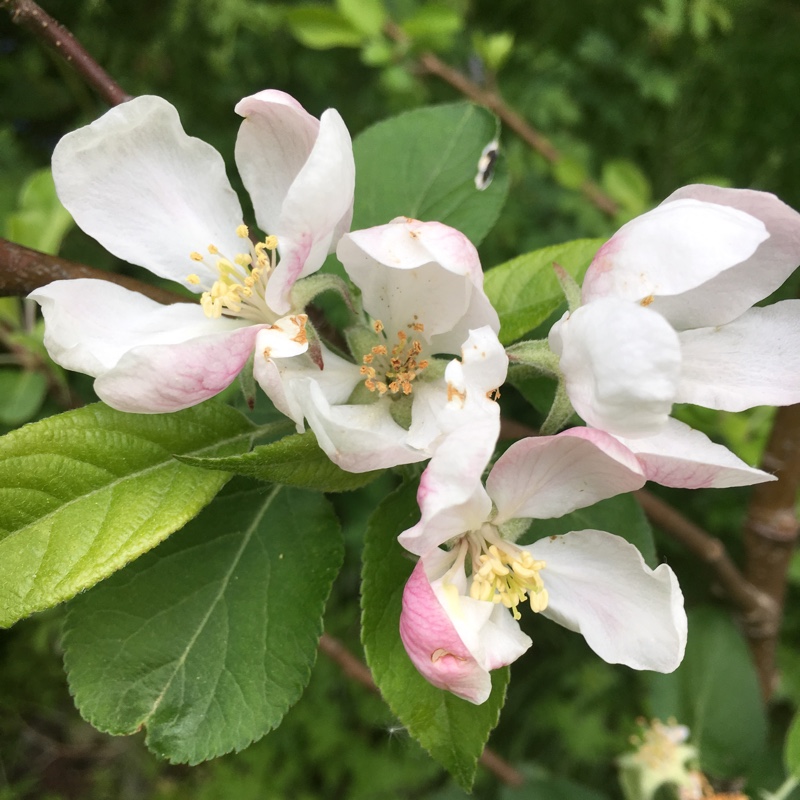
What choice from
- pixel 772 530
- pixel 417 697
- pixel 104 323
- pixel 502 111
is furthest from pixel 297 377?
pixel 502 111

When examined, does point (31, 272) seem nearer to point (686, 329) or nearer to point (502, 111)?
point (686, 329)

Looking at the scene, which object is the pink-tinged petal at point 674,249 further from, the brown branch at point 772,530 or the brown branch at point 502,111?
the brown branch at point 502,111

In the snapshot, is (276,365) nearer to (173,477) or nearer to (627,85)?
(173,477)

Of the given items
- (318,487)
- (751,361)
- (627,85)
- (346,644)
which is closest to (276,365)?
(318,487)

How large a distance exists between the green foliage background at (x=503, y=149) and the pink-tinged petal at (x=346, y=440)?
0.99 m

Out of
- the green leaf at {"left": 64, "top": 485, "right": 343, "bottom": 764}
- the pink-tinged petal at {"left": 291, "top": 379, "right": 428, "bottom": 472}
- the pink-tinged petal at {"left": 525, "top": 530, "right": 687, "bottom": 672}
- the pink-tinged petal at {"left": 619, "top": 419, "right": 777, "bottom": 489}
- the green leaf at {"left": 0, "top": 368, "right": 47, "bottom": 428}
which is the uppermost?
the pink-tinged petal at {"left": 291, "top": 379, "right": 428, "bottom": 472}

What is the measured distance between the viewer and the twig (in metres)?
1.12

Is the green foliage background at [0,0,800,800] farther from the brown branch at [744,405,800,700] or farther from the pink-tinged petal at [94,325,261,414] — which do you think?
the pink-tinged petal at [94,325,261,414]

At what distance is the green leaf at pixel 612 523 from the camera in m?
0.80

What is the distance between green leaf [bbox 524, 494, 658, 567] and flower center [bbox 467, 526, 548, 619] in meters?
0.14

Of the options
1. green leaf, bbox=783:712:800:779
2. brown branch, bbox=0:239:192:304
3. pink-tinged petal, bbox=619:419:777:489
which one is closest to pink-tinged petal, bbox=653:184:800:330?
pink-tinged petal, bbox=619:419:777:489

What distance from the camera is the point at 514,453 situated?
1.89 feet

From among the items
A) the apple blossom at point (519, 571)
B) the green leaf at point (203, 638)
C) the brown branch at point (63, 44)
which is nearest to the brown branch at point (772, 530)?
the apple blossom at point (519, 571)

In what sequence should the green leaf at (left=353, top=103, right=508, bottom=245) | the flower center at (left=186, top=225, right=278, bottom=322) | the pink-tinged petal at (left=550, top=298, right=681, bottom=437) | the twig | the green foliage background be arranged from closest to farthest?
the pink-tinged petal at (left=550, top=298, right=681, bottom=437)
the flower center at (left=186, top=225, right=278, bottom=322)
the green leaf at (left=353, top=103, right=508, bottom=245)
the twig
the green foliage background
